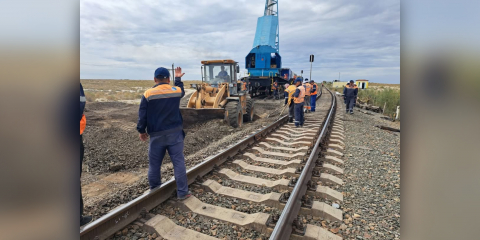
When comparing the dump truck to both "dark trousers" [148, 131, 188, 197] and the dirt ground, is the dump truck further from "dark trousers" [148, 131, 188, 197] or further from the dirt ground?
"dark trousers" [148, 131, 188, 197]

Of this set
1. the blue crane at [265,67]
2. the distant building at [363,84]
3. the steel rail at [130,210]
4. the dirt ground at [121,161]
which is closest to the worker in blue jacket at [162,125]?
the steel rail at [130,210]

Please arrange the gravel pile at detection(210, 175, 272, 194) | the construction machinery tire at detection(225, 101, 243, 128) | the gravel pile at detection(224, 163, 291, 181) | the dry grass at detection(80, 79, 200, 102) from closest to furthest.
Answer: the gravel pile at detection(210, 175, 272, 194) < the gravel pile at detection(224, 163, 291, 181) < the construction machinery tire at detection(225, 101, 243, 128) < the dry grass at detection(80, 79, 200, 102)

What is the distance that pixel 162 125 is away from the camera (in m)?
3.60

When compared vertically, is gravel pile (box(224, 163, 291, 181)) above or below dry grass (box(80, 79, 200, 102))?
below

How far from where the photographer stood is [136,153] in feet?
21.9

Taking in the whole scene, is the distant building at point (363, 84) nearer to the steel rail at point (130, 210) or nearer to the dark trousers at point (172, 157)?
the steel rail at point (130, 210)

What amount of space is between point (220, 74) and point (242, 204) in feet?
27.5

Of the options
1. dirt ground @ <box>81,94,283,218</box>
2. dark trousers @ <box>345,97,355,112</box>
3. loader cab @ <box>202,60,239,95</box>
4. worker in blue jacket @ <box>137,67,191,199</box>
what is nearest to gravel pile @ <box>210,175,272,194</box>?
worker in blue jacket @ <box>137,67,191,199</box>

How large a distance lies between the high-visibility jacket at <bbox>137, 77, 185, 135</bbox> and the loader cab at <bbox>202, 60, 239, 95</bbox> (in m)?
7.54

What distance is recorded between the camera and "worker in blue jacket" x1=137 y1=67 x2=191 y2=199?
11.6 ft
